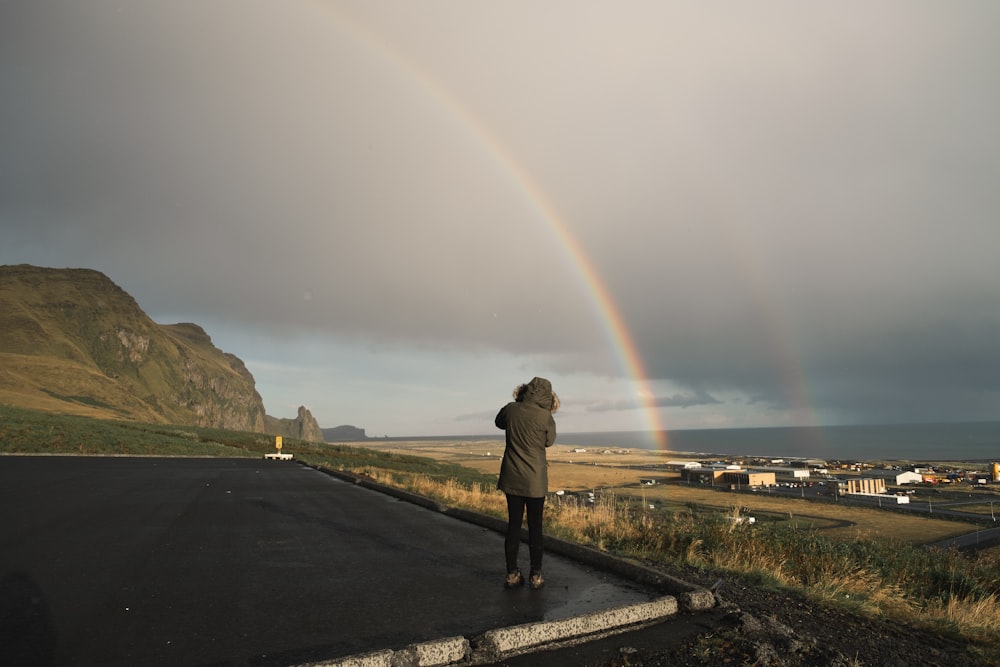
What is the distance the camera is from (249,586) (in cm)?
673

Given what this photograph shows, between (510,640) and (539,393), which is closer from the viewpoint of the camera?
(510,640)

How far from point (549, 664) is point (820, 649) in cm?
222

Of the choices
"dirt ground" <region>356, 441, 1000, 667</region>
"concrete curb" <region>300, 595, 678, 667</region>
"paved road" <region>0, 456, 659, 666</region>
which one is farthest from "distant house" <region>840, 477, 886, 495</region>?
"concrete curb" <region>300, 595, 678, 667</region>

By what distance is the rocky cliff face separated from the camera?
93.1 m

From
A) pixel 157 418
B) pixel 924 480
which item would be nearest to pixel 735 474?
pixel 924 480

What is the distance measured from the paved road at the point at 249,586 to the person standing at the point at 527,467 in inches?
14.1

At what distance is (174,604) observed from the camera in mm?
5977

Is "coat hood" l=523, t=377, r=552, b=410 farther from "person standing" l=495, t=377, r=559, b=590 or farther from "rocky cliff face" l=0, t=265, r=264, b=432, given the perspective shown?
"rocky cliff face" l=0, t=265, r=264, b=432

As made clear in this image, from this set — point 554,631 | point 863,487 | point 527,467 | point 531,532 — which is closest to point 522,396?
point 527,467

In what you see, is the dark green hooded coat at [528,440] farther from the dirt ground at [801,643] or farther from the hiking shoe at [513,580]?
the dirt ground at [801,643]

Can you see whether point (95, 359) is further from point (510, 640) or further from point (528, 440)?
point (510, 640)

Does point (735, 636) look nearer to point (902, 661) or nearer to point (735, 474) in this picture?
point (902, 661)

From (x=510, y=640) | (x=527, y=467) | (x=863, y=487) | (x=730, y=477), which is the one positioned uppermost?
(x=527, y=467)

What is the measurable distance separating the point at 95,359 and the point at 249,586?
158705 millimetres
